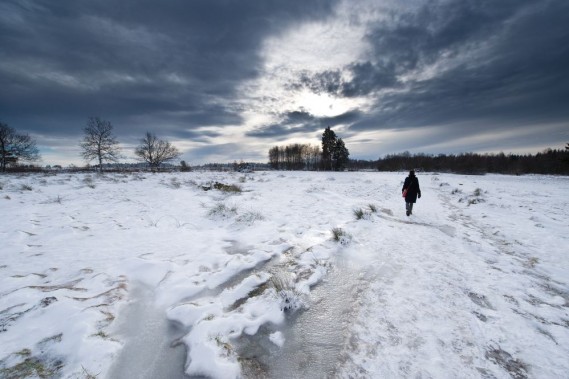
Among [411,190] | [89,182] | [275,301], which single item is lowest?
[275,301]

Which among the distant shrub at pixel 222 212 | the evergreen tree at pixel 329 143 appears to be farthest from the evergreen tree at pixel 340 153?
the distant shrub at pixel 222 212

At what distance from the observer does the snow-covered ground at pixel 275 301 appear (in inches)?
98.8

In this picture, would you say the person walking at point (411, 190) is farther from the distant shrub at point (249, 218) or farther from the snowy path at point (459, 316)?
the distant shrub at point (249, 218)

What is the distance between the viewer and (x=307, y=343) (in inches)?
114

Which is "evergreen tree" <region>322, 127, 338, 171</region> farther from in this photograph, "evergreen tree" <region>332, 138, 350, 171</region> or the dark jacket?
the dark jacket

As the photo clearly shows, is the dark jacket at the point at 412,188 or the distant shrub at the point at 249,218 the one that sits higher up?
the dark jacket at the point at 412,188

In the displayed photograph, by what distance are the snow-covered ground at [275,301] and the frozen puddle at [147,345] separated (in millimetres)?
18

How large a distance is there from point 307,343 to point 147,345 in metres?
1.93

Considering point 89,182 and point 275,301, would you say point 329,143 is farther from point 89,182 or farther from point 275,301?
point 275,301

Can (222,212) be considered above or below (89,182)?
below

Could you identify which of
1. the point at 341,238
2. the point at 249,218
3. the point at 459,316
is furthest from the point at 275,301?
the point at 249,218

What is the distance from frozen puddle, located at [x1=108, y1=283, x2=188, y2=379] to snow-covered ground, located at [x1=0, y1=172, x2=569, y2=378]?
2 centimetres

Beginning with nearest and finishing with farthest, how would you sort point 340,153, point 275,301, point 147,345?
point 147,345 < point 275,301 < point 340,153

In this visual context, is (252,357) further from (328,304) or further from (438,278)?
(438,278)
